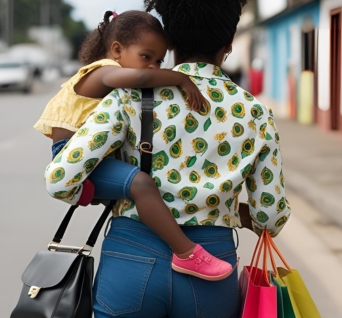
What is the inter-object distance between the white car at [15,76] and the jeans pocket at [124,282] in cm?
2811

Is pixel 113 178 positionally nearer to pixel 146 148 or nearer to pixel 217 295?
pixel 146 148

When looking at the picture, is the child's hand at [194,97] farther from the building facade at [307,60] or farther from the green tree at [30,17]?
the green tree at [30,17]

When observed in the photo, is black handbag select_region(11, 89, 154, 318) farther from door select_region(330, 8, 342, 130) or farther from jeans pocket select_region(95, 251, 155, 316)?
door select_region(330, 8, 342, 130)

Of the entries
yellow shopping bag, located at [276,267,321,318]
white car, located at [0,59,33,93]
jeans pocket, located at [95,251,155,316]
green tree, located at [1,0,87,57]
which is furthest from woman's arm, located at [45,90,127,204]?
green tree, located at [1,0,87,57]

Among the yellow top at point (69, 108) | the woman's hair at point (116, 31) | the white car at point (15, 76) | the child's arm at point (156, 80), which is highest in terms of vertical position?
the white car at point (15, 76)

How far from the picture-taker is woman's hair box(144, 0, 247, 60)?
6.43 ft

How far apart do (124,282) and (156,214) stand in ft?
0.69

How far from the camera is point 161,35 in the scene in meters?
2.28

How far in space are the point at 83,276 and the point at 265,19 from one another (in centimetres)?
2266

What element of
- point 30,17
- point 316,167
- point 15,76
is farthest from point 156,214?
point 30,17

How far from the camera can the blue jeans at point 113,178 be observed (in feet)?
6.29

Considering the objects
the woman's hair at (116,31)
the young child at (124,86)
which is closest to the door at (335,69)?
the woman's hair at (116,31)

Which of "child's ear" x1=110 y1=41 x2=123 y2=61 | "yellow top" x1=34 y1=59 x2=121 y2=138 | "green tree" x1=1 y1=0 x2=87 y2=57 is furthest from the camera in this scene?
"green tree" x1=1 y1=0 x2=87 y2=57

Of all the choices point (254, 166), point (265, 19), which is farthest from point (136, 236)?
point (265, 19)
